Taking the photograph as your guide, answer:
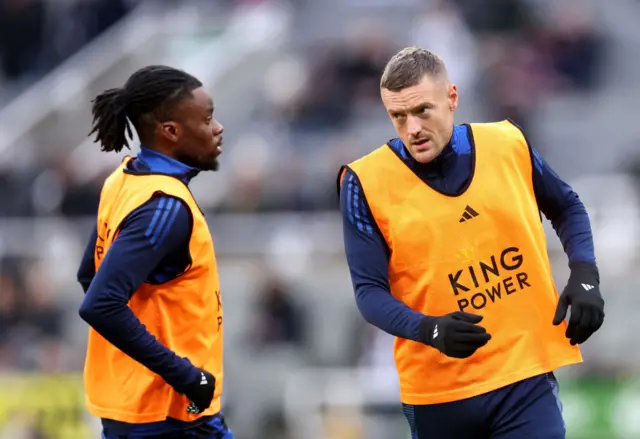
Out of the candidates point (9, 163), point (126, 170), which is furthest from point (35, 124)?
point (126, 170)

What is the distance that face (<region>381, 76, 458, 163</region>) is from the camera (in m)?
5.32

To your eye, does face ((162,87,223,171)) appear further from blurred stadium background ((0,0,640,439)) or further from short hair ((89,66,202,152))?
blurred stadium background ((0,0,640,439))

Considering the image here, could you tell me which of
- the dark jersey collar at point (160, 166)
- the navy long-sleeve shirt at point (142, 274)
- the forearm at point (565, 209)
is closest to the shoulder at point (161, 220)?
the navy long-sleeve shirt at point (142, 274)

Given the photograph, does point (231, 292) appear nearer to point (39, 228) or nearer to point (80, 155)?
point (39, 228)

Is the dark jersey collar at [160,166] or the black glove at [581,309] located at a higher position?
the dark jersey collar at [160,166]

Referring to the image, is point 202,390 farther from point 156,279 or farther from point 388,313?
point 388,313

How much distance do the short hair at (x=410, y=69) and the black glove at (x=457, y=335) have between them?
36.5 inches

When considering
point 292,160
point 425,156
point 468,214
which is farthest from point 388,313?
point 292,160

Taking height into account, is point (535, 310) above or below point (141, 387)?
above

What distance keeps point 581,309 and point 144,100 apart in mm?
2005

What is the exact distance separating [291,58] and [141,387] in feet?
34.7

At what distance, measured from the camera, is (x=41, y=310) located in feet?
40.9

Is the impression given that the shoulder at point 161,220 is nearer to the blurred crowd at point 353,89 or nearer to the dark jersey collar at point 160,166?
the dark jersey collar at point 160,166

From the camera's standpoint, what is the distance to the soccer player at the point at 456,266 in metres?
5.36
